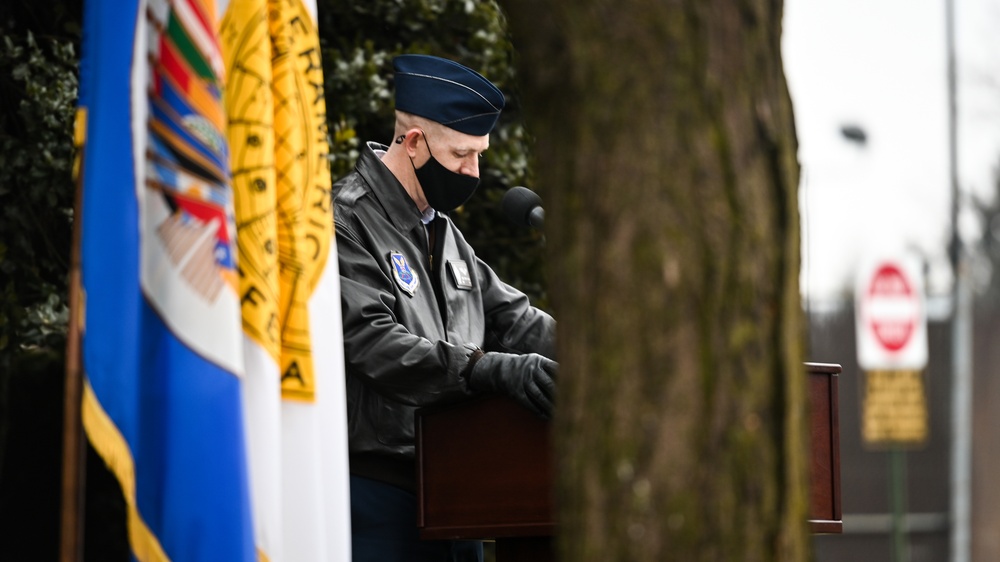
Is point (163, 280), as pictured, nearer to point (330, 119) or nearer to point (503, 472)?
point (503, 472)

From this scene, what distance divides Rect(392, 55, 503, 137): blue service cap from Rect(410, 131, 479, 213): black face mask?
3.6 inches

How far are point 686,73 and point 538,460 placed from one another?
1.41 metres

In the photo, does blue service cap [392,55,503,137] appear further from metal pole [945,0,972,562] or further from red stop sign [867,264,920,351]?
metal pole [945,0,972,562]

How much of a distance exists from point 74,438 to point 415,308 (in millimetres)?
1311

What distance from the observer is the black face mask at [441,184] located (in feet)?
13.1

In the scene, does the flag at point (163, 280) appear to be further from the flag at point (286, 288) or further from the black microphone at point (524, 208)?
the black microphone at point (524, 208)

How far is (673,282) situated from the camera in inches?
72.8

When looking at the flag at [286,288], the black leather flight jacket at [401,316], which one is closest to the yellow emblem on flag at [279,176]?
the flag at [286,288]

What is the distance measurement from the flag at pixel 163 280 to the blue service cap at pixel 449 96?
109 cm

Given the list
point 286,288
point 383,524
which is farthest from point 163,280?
point 383,524

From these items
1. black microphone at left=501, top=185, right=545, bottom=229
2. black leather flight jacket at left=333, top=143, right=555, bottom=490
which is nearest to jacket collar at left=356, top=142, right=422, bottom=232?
black leather flight jacket at left=333, top=143, right=555, bottom=490

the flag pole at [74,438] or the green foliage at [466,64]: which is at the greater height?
the green foliage at [466,64]

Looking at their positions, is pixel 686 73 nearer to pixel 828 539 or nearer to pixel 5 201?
pixel 5 201

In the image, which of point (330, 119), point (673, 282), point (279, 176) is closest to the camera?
point (673, 282)
